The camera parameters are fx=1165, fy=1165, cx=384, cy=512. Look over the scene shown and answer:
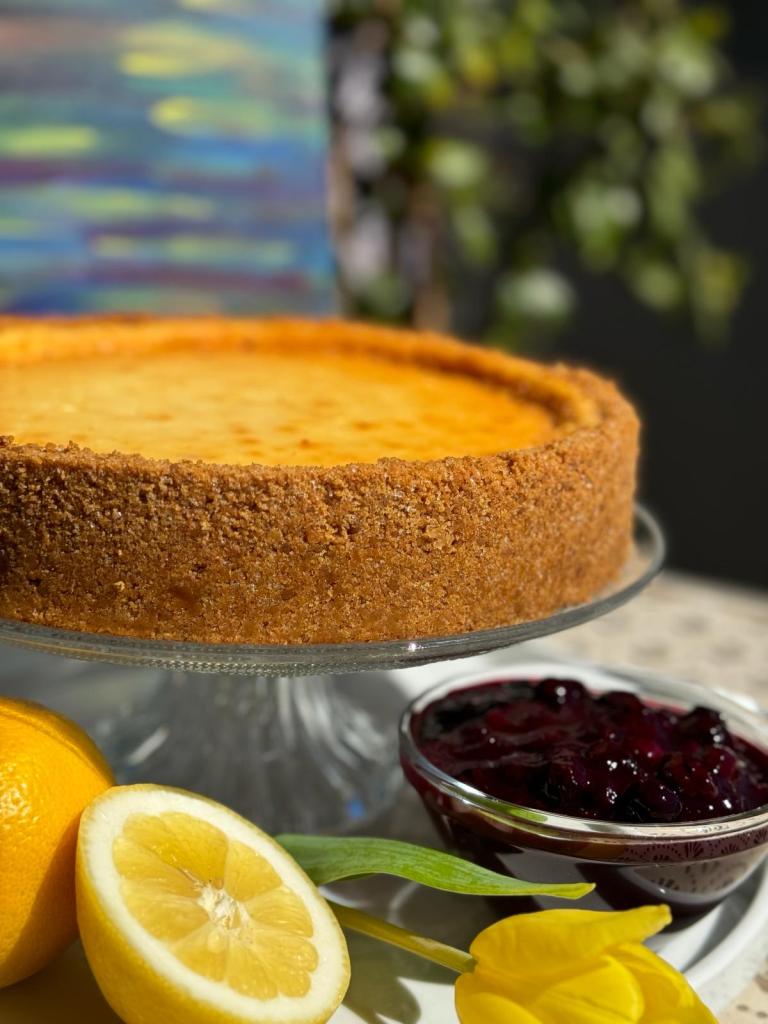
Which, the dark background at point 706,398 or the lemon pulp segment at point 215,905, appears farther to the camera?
the dark background at point 706,398

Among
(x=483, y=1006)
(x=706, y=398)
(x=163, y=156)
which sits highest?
(x=163, y=156)

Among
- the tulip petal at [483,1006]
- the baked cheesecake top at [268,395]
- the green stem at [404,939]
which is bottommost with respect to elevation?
the green stem at [404,939]

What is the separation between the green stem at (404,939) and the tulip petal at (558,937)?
28 mm

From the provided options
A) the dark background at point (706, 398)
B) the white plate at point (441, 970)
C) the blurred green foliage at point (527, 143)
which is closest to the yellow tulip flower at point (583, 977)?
the white plate at point (441, 970)

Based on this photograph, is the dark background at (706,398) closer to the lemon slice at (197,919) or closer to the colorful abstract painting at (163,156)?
the colorful abstract painting at (163,156)

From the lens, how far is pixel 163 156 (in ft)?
7.37

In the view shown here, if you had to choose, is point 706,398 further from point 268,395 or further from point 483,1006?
point 483,1006

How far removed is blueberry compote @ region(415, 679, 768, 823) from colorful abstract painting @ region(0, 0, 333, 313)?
4.27ft

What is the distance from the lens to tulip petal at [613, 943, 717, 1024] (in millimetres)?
859

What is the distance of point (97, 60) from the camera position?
2.12 m

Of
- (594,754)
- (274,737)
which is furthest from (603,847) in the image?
(274,737)

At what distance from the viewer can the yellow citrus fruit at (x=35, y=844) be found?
96 centimetres

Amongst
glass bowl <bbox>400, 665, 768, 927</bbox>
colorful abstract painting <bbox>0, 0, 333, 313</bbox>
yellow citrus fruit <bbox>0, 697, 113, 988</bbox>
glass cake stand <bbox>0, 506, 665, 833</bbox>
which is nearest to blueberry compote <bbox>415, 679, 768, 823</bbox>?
glass bowl <bbox>400, 665, 768, 927</bbox>

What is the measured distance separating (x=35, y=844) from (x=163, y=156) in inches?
63.2
